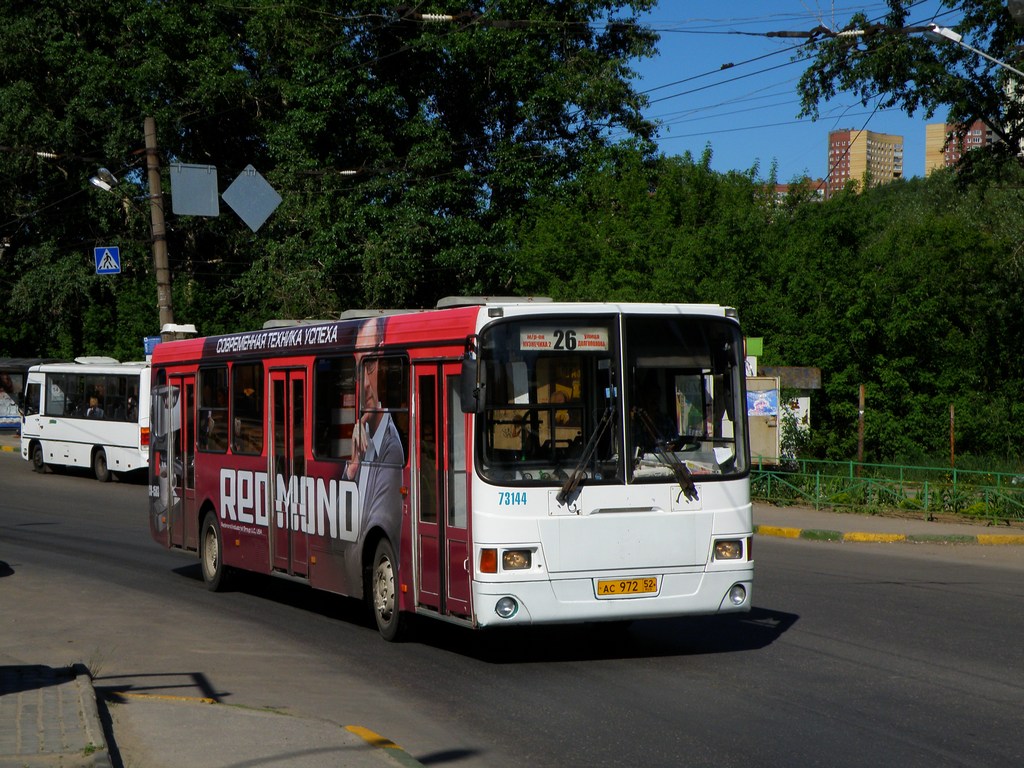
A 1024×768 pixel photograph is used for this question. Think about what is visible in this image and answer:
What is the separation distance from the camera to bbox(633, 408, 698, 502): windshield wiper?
1003 centimetres

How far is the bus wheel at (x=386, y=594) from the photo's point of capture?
11031 mm

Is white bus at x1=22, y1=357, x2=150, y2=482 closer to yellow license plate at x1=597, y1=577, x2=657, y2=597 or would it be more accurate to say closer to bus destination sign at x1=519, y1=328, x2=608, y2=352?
bus destination sign at x1=519, y1=328, x2=608, y2=352

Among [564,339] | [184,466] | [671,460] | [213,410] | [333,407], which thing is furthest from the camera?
[184,466]

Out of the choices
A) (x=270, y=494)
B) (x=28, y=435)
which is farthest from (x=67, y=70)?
(x=270, y=494)

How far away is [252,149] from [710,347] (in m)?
43.6

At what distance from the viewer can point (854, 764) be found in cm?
698

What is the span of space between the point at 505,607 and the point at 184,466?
7186mm

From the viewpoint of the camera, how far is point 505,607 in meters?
9.60

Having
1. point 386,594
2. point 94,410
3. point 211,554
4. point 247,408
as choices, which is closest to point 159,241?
point 94,410

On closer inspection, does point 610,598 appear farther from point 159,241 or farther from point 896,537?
point 159,241

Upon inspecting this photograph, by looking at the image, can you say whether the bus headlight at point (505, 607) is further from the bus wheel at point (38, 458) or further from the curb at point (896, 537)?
the bus wheel at point (38, 458)

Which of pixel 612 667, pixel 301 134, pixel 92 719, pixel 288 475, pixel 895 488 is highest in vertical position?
pixel 301 134

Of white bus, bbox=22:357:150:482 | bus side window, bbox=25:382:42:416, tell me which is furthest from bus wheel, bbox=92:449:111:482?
bus side window, bbox=25:382:42:416

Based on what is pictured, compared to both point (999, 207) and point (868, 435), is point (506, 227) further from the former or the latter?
point (999, 207)
